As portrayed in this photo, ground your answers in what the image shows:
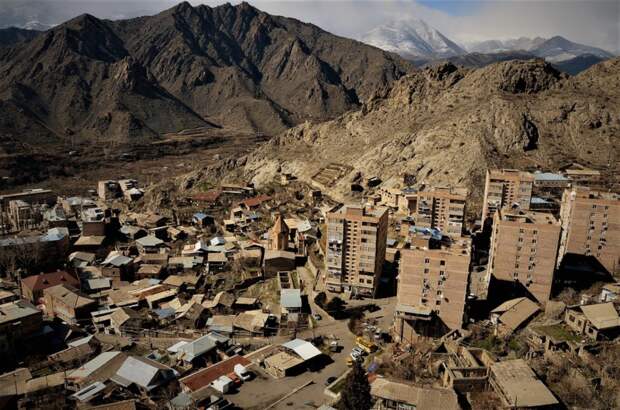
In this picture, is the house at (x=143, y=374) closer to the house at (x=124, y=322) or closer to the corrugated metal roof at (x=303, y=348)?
the house at (x=124, y=322)

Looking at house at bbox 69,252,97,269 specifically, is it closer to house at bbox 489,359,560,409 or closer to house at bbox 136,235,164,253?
house at bbox 136,235,164,253

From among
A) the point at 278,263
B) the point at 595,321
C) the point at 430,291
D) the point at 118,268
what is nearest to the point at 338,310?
the point at 430,291

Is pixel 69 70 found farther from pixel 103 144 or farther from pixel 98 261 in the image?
pixel 98 261

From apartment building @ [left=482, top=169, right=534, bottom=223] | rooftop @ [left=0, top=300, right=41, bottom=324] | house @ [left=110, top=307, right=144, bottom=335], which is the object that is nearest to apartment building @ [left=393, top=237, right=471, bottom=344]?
apartment building @ [left=482, top=169, right=534, bottom=223]

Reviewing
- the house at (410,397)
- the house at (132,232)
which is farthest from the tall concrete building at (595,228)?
the house at (132,232)

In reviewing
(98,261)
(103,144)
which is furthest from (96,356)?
(103,144)
